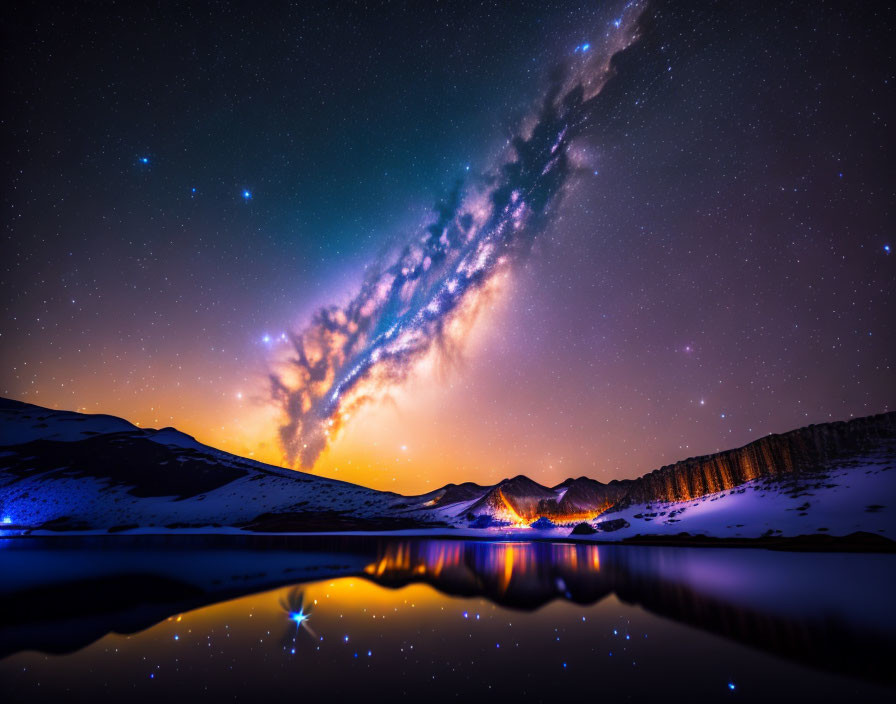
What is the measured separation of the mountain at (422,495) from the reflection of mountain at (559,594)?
132 feet

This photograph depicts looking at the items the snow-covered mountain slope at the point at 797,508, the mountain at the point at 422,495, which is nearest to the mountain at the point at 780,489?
the snow-covered mountain slope at the point at 797,508

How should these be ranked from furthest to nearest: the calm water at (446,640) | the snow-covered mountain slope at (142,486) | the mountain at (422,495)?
the snow-covered mountain slope at (142,486)
the mountain at (422,495)
the calm water at (446,640)

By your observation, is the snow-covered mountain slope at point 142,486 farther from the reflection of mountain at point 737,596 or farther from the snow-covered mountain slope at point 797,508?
the reflection of mountain at point 737,596

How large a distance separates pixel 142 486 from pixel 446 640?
17325cm

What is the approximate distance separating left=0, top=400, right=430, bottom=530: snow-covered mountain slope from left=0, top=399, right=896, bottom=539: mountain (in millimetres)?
576

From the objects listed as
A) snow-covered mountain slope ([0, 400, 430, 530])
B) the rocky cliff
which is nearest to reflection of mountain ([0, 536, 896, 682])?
the rocky cliff

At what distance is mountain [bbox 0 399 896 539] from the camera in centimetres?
5525

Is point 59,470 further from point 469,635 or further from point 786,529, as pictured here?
point 786,529

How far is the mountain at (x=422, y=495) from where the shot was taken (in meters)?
55.2

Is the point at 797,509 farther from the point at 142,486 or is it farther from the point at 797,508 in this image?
the point at 142,486

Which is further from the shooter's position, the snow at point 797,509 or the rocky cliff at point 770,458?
the rocky cliff at point 770,458

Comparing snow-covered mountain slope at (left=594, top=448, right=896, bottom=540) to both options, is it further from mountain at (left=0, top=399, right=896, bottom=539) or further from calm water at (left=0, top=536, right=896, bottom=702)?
calm water at (left=0, top=536, right=896, bottom=702)

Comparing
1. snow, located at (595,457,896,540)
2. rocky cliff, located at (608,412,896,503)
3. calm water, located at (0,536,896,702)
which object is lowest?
calm water, located at (0,536,896,702)

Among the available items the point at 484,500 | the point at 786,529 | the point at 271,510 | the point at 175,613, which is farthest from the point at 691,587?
the point at 271,510
